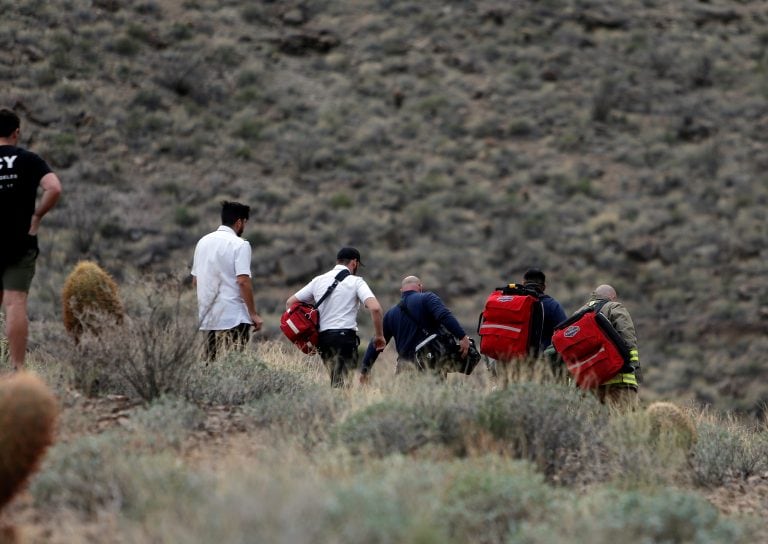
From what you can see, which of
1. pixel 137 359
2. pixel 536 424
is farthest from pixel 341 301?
pixel 536 424

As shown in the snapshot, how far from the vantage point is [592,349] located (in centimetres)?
930

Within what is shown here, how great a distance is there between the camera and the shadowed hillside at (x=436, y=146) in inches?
906

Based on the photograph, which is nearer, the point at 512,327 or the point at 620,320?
the point at 620,320

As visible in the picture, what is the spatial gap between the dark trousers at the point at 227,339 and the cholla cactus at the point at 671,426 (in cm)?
363

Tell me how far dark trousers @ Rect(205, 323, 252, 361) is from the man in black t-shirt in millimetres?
2009

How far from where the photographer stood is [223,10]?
107 ft

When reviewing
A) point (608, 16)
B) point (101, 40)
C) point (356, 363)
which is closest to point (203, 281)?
point (356, 363)

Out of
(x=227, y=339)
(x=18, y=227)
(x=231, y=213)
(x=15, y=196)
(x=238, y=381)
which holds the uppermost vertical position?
(x=15, y=196)

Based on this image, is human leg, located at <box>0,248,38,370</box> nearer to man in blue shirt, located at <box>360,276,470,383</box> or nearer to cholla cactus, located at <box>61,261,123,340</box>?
cholla cactus, located at <box>61,261,123,340</box>

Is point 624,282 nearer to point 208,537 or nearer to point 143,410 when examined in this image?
point 143,410

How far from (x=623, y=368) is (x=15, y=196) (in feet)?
17.9

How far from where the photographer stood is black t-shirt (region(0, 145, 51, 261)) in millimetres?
7461

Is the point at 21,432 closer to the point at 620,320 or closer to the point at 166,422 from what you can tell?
the point at 166,422

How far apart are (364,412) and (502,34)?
91.3 feet
